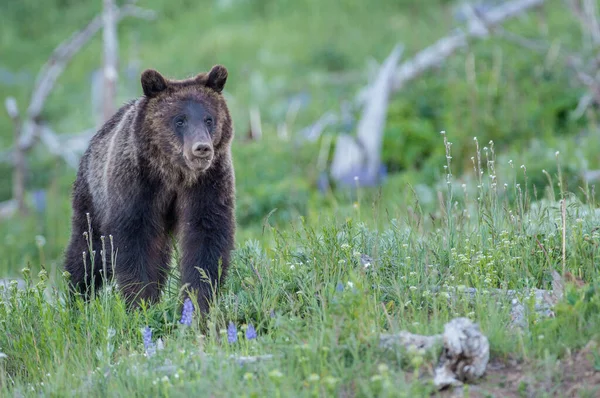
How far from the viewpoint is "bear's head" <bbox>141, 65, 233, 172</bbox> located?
6184mm

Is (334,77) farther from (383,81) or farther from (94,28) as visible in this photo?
(94,28)

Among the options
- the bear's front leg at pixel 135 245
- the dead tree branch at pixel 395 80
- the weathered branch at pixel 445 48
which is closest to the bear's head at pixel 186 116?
the bear's front leg at pixel 135 245

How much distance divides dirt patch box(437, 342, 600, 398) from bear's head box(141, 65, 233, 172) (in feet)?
8.15

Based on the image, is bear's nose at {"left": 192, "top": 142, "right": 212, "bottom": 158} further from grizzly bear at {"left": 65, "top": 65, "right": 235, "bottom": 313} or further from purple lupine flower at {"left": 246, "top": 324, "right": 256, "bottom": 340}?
purple lupine flower at {"left": 246, "top": 324, "right": 256, "bottom": 340}

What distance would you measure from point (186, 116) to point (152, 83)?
0.37 metres

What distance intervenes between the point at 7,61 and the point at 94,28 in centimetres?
594

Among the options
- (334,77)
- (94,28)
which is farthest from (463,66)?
(94,28)

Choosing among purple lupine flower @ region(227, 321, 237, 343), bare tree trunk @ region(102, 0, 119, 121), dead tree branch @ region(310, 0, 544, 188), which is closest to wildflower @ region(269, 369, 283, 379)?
purple lupine flower @ region(227, 321, 237, 343)

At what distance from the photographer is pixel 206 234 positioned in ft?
19.9

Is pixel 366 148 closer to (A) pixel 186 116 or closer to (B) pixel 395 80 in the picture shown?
(B) pixel 395 80

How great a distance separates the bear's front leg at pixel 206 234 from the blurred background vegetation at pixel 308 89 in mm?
2284

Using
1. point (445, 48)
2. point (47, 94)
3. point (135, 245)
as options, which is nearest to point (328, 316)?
point (135, 245)

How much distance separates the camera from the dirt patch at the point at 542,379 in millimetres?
4172

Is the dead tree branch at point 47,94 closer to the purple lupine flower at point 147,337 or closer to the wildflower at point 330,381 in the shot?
the purple lupine flower at point 147,337
